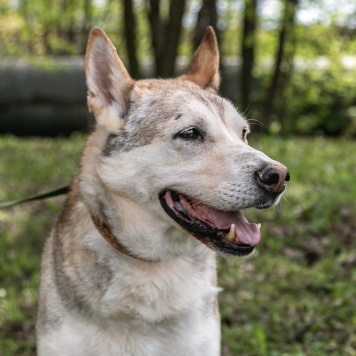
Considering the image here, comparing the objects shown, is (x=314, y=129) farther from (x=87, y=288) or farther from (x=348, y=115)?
(x=87, y=288)

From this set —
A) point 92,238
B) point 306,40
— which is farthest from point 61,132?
point 92,238

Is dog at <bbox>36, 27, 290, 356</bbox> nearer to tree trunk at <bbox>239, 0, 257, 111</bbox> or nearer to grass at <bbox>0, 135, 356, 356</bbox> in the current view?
grass at <bbox>0, 135, 356, 356</bbox>

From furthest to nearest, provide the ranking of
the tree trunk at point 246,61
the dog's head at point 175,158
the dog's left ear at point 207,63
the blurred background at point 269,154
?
the tree trunk at point 246,61, the blurred background at point 269,154, the dog's left ear at point 207,63, the dog's head at point 175,158

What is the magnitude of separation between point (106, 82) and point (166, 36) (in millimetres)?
7398

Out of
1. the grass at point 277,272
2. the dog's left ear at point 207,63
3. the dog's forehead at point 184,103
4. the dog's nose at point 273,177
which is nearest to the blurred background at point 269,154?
the grass at point 277,272

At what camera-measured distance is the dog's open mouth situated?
3293mm

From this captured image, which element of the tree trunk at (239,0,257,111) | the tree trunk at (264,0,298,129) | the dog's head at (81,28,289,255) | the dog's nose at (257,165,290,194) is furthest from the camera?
the tree trunk at (239,0,257,111)

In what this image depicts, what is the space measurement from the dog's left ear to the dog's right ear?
1.93 ft

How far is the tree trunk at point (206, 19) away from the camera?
35.2 ft

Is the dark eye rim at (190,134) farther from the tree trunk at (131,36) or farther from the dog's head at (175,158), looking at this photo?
the tree trunk at (131,36)

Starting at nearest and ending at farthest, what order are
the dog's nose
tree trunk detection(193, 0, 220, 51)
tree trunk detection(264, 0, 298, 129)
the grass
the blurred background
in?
1. the dog's nose
2. the grass
3. the blurred background
4. tree trunk detection(193, 0, 220, 51)
5. tree trunk detection(264, 0, 298, 129)

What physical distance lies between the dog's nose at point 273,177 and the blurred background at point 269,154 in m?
1.61

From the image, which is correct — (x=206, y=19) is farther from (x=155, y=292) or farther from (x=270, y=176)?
(x=270, y=176)

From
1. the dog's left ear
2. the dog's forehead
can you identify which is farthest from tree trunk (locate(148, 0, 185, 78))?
the dog's forehead
